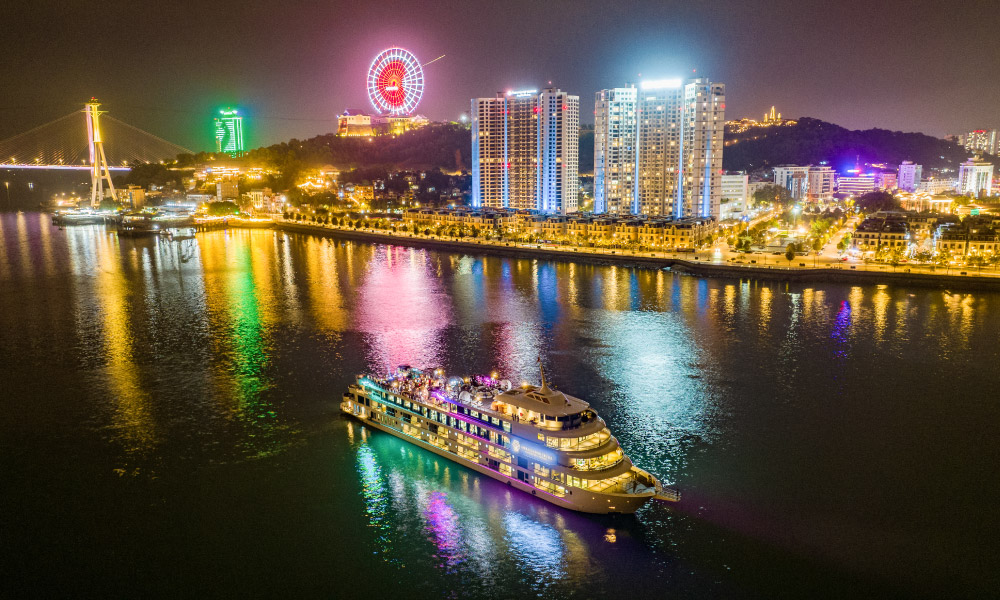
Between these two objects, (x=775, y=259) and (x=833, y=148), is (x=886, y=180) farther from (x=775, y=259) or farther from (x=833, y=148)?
(x=775, y=259)

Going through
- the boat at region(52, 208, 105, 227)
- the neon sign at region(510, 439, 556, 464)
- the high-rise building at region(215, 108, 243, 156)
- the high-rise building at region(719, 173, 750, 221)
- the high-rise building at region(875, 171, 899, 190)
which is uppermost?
the high-rise building at region(215, 108, 243, 156)

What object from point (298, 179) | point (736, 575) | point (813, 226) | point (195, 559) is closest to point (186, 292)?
point (195, 559)

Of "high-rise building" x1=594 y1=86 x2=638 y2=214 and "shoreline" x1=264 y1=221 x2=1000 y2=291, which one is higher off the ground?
"high-rise building" x1=594 y1=86 x2=638 y2=214

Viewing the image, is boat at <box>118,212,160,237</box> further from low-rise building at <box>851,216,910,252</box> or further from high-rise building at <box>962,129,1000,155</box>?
high-rise building at <box>962,129,1000,155</box>

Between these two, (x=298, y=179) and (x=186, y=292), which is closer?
(x=186, y=292)

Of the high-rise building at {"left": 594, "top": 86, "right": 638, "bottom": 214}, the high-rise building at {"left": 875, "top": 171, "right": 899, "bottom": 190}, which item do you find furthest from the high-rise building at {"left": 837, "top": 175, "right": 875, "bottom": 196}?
the high-rise building at {"left": 594, "top": 86, "right": 638, "bottom": 214}

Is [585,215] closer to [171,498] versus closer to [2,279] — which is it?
[2,279]
